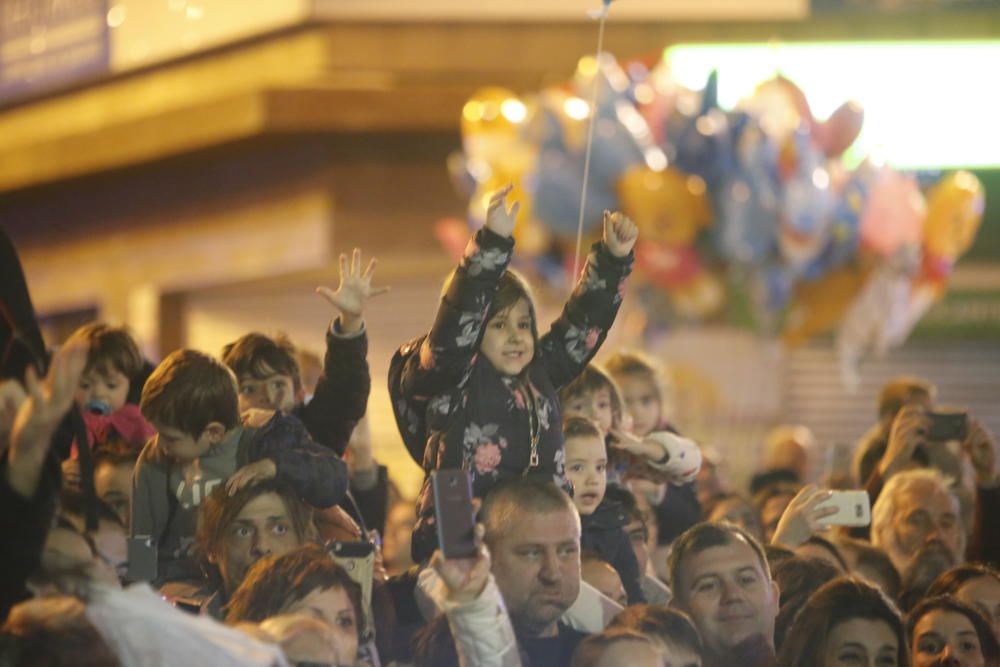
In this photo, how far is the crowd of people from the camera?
454 cm

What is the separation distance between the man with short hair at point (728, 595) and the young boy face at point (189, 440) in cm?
135

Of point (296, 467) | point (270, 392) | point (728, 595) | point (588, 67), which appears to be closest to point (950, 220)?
point (588, 67)

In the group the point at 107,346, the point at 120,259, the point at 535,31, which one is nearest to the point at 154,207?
the point at 120,259

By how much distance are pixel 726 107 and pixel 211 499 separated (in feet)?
33.2

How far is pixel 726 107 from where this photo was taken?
50.3ft

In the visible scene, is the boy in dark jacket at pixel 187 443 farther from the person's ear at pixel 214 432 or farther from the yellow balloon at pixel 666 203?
the yellow balloon at pixel 666 203

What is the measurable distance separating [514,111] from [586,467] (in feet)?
28.1

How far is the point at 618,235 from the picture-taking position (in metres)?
6.30

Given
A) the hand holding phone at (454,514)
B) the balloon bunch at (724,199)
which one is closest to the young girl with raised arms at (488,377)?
the hand holding phone at (454,514)

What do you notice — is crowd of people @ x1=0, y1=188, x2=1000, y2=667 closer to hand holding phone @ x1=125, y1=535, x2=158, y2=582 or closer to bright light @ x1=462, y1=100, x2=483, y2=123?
hand holding phone @ x1=125, y1=535, x2=158, y2=582

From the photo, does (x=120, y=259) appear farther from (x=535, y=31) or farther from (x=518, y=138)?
(x=518, y=138)

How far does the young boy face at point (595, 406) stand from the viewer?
7242mm

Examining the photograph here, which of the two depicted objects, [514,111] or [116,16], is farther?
[116,16]

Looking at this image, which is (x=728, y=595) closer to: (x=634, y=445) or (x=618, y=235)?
(x=618, y=235)
